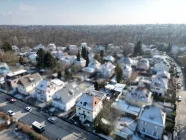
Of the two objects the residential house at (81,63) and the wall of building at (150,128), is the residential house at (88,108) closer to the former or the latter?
the wall of building at (150,128)

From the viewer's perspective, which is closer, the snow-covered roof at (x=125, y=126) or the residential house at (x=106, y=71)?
the snow-covered roof at (x=125, y=126)

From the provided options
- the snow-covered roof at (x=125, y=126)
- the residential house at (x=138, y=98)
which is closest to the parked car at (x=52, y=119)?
the snow-covered roof at (x=125, y=126)

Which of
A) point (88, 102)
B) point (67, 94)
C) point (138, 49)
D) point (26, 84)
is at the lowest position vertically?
point (67, 94)

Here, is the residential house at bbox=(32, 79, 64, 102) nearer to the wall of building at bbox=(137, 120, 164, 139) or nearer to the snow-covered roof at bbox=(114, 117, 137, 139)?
the snow-covered roof at bbox=(114, 117, 137, 139)

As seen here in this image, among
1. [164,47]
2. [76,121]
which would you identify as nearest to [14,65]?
[76,121]

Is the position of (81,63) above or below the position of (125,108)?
above

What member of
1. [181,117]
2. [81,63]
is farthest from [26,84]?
[181,117]

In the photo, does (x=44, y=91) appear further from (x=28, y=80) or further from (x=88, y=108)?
(x=88, y=108)

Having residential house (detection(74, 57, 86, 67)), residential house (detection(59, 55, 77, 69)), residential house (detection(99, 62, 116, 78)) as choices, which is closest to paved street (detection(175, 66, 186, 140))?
residential house (detection(99, 62, 116, 78))
